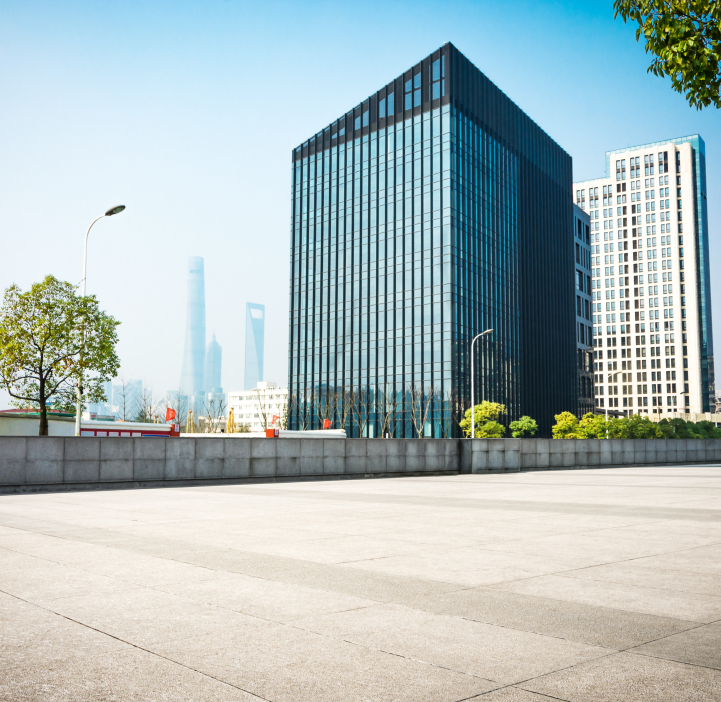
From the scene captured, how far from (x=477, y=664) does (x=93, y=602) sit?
3112 mm

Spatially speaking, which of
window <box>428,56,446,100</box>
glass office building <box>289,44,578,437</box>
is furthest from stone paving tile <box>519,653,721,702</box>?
window <box>428,56,446,100</box>

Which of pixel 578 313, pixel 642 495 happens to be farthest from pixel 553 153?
pixel 642 495

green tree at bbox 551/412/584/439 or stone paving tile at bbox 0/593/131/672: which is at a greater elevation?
stone paving tile at bbox 0/593/131/672

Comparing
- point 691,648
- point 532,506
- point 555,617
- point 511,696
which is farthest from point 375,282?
point 511,696

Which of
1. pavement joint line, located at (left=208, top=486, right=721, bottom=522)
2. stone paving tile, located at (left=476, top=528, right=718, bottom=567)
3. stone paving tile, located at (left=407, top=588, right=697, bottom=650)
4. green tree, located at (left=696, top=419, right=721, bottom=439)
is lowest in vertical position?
green tree, located at (left=696, top=419, right=721, bottom=439)

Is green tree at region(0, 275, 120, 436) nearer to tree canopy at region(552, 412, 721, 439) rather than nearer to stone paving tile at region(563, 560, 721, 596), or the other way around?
stone paving tile at region(563, 560, 721, 596)

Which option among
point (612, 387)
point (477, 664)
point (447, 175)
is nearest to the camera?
point (477, 664)

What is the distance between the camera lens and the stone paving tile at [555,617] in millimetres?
4473

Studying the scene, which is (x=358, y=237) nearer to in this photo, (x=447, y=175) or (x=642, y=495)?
(x=447, y=175)

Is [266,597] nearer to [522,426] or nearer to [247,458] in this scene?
[247,458]

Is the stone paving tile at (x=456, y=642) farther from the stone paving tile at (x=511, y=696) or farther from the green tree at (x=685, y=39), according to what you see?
the green tree at (x=685, y=39)

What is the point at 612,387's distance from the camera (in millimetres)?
165875

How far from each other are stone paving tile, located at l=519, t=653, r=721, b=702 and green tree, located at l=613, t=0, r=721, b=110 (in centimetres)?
578

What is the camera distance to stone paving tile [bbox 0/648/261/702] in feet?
11.1
